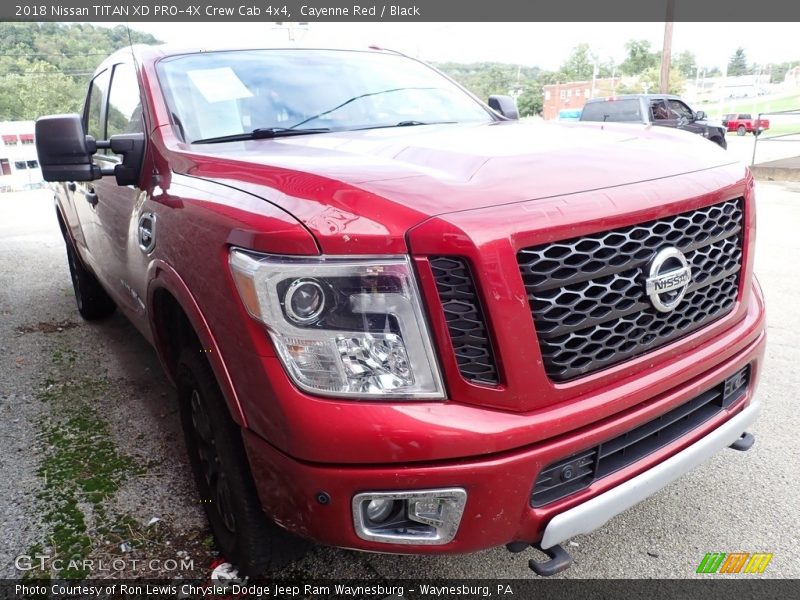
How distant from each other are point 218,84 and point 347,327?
5.54 ft

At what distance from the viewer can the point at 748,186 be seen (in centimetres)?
203

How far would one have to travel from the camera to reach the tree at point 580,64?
92125mm

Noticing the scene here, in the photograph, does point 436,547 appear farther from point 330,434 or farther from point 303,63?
point 303,63

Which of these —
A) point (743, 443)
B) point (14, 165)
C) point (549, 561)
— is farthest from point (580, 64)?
point (549, 561)

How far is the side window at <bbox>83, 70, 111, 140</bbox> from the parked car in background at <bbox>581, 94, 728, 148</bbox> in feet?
38.0

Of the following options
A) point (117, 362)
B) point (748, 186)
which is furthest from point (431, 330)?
point (117, 362)

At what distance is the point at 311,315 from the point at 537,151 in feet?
3.07

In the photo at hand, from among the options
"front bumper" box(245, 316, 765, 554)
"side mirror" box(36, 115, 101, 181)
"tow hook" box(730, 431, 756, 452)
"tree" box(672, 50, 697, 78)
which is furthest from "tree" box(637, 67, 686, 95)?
"front bumper" box(245, 316, 765, 554)

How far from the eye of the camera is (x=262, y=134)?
8.16 ft

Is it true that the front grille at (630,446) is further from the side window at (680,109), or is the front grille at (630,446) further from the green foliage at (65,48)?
the side window at (680,109)

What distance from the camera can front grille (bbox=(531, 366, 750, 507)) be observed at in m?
1.57

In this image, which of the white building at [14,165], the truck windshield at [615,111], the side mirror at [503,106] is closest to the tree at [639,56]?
the white building at [14,165]

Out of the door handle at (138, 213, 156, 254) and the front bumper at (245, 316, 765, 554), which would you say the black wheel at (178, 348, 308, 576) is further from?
the door handle at (138, 213, 156, 254)

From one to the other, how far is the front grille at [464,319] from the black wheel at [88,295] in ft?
12.8
